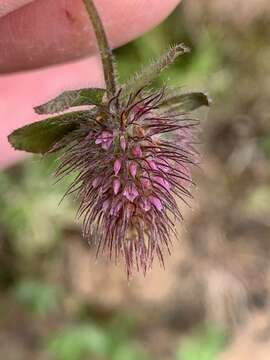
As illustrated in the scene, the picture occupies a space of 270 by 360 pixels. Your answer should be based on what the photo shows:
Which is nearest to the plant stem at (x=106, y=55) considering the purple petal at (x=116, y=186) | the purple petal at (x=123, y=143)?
the purple petal at (x=123, y=143)

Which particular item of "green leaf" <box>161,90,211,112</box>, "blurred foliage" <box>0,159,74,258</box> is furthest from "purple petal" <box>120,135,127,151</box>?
"blurred foliage" <box>0,159,74,258</box>

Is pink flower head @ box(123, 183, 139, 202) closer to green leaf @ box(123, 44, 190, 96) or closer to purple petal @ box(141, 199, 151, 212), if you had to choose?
purple petal @ box(141, 199, 151, 212)

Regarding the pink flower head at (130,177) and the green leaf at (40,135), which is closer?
the pink flower head at (130,177)

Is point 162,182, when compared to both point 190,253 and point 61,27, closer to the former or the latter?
point 61,27

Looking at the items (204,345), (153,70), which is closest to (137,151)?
(153,70)

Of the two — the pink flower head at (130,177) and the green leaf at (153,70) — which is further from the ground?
the green leaf at (153,70)

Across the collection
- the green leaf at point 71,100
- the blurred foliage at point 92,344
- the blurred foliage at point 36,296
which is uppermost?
the green leaf at point 71,100

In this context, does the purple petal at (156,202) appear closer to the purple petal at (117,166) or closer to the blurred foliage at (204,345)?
the purple petal at (117,166)

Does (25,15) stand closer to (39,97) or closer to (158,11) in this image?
(158,11)
